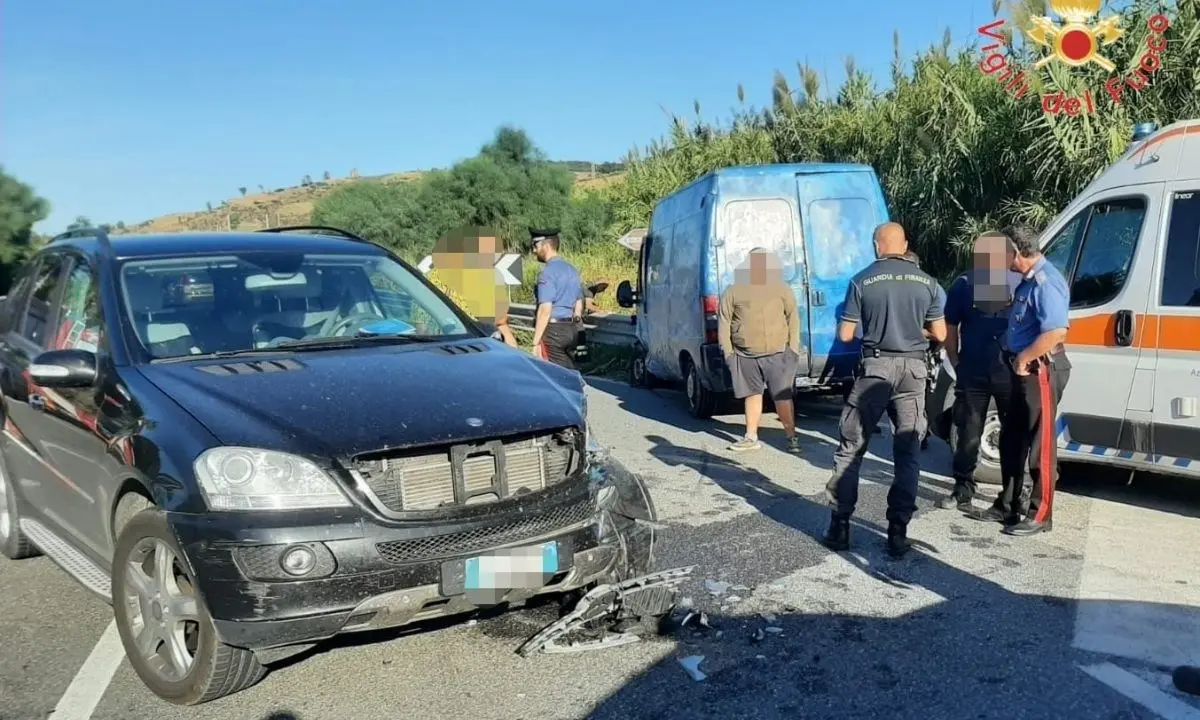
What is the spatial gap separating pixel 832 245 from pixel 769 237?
1.97 feet

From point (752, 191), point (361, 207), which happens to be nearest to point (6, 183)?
point (361, 207)

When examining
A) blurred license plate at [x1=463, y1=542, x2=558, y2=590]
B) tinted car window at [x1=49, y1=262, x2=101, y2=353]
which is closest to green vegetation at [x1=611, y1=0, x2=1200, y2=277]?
blurred license plate at [x1=463, y1=542, x2=558, y2=590]

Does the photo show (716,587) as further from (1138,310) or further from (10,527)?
(10,527)

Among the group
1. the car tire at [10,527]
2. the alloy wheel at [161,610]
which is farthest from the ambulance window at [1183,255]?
the car tire at [10,527]

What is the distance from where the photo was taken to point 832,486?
17.7 ft

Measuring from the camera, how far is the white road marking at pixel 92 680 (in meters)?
3.65

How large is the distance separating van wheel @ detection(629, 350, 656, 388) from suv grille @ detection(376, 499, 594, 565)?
8.38 m

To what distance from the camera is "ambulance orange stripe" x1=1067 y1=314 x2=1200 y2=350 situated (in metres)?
5.67

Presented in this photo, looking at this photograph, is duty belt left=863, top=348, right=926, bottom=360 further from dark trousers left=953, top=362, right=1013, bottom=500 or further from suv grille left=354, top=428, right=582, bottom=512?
suv grille left=354, top=428, right=582, bottom=512

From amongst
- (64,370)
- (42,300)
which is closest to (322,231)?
(42,300)

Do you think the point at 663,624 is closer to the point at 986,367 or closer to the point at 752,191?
the point at 986,367

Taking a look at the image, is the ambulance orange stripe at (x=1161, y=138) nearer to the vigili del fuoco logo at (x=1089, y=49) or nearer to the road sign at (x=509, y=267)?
the vigili del fuoco logo at (x=1089, y=49)

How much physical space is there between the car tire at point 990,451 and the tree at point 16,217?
41111mm

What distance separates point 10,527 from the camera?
5395 millimetres
